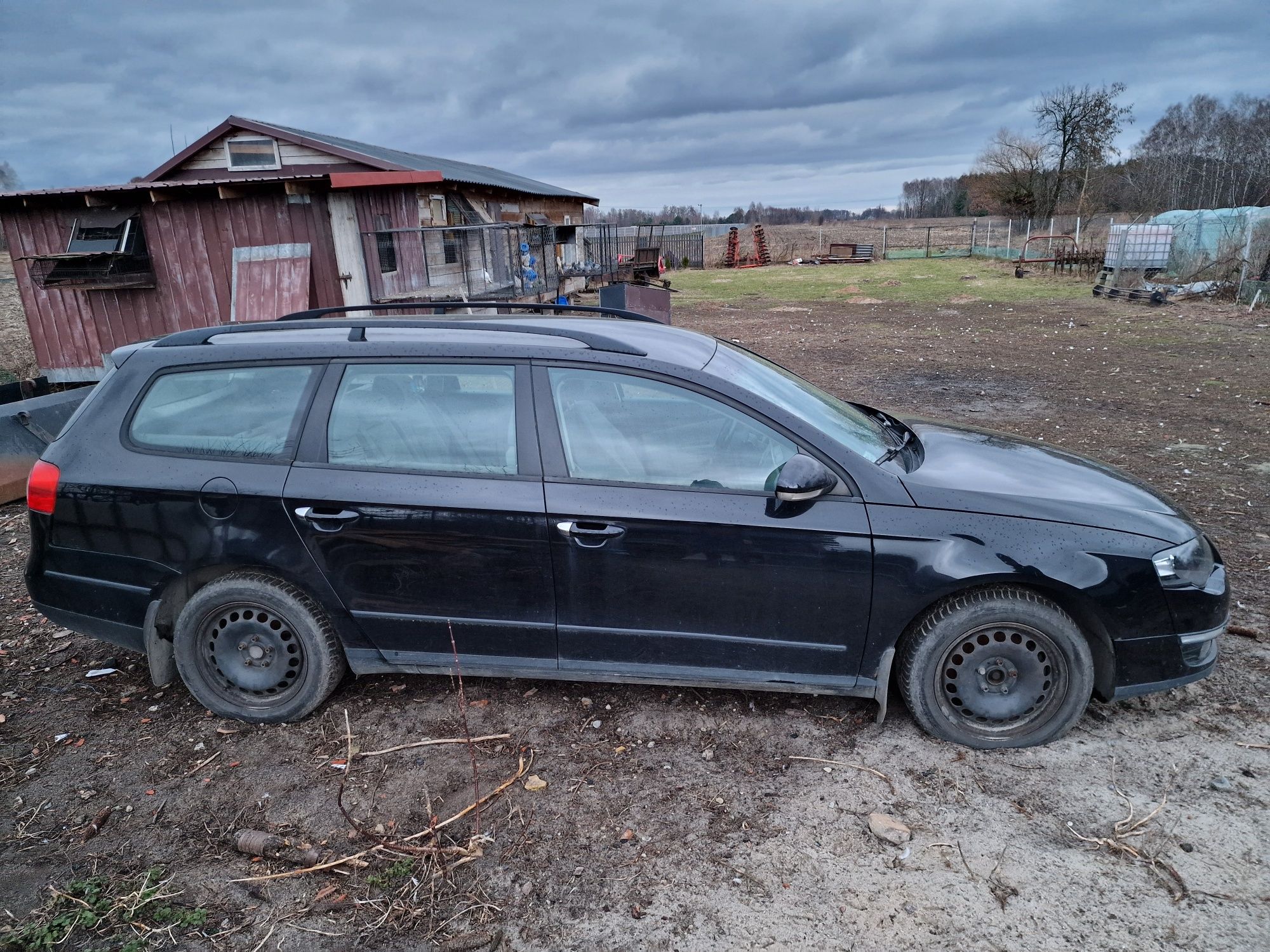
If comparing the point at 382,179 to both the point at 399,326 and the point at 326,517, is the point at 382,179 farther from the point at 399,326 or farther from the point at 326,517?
the point at 326,517

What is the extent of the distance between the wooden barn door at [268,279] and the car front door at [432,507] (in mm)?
8875

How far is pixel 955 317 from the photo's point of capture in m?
18.0

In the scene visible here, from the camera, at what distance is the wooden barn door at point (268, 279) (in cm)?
1106

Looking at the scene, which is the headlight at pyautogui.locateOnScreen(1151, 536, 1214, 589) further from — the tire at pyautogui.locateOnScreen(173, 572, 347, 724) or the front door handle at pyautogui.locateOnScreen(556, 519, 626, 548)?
the tire at pyautogui.locateOnScreen(173, 572, 347, 724)

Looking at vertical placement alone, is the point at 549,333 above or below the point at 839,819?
above

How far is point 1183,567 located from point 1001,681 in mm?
820

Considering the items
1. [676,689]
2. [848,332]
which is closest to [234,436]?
[676,689]

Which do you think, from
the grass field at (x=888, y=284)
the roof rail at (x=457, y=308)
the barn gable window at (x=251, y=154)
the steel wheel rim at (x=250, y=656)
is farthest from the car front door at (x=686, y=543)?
the grass field at (x=888, y=284)

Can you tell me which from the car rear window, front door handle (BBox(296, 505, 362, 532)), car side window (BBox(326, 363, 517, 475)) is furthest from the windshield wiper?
the car rear window

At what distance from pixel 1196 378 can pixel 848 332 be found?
6.73 meters

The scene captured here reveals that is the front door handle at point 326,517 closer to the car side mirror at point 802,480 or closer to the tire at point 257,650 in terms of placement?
the tire at point 257,650

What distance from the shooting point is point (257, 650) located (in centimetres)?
336

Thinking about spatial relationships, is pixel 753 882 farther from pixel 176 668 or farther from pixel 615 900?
pixel 176 668

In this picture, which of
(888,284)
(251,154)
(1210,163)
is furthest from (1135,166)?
(251,154)
